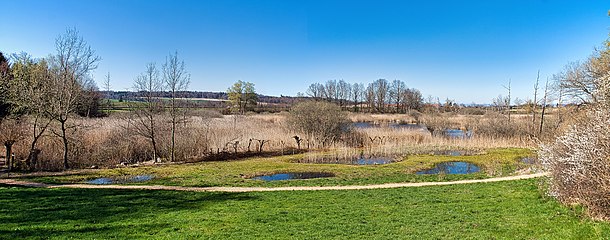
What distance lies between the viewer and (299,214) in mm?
9578

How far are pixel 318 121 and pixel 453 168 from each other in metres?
12.0

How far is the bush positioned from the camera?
28.7 meters

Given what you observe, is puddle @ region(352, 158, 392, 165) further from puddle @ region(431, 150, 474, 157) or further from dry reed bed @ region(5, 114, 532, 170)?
puddle @ region(431, 150, 474, 157)

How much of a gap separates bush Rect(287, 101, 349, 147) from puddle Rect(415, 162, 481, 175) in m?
10.1

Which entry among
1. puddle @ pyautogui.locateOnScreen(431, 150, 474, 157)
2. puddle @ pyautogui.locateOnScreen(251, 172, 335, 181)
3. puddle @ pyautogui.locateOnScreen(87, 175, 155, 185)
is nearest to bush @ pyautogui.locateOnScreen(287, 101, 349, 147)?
puddle @ pyautogui.locateOnScreen(431, 150, 474, 157)

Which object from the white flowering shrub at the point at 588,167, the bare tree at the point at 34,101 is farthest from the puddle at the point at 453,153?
the bare tree at the point at 34,101

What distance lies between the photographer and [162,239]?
7.57 metres

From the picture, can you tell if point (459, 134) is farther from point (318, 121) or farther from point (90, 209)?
point (90, 209)

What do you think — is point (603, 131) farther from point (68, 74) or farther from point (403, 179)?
point (68, 74)

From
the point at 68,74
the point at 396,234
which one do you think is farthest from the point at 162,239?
the point at 68,74

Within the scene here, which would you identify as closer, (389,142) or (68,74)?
(68,74)

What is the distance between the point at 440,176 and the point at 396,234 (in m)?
8.16

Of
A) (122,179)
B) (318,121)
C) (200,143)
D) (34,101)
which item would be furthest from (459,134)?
(34,101)

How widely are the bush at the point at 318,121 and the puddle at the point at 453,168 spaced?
10.1 meters
